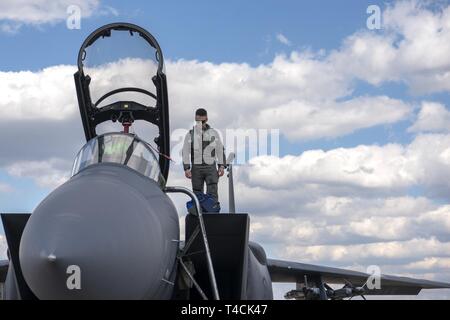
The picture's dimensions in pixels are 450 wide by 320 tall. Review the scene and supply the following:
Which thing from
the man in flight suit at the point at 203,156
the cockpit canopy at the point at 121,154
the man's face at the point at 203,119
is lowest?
the cockpit canopy at the point at 121,154

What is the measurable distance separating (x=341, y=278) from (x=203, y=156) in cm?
795

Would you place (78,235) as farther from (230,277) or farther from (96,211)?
(230,277)

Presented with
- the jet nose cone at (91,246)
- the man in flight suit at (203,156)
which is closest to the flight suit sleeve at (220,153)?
the man in flight suit at (203,156)

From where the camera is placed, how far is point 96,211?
6.21 metres

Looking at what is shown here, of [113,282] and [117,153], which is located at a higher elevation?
[117,153]

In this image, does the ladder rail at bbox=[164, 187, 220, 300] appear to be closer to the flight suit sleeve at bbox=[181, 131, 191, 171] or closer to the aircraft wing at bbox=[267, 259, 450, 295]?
the flight suit sleeve at bbox=[181, 131, 191, 171]

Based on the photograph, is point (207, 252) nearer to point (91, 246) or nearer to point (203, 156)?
point (91, 246)

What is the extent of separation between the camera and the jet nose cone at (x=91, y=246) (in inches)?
235

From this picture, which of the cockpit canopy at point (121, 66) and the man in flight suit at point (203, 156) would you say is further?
the man in flight suit at point (203, 156)

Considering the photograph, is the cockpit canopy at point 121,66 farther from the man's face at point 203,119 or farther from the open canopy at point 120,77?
the man's face at point 203,119

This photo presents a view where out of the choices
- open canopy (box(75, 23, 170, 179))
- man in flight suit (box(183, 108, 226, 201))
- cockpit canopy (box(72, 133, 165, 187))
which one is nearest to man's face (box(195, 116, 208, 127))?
man in flight suit (box(183, 108, 226, 201))

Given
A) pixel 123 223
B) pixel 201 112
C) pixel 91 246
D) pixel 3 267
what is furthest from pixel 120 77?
pixel 3 267
